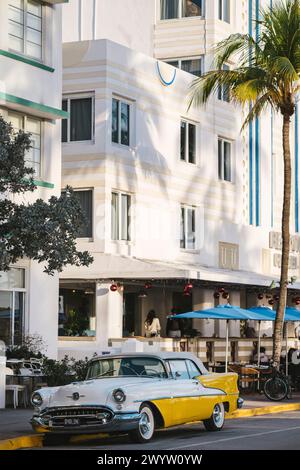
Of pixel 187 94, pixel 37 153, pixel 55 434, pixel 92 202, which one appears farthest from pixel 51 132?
pixel 55 434

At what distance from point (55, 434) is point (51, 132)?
12283 mm

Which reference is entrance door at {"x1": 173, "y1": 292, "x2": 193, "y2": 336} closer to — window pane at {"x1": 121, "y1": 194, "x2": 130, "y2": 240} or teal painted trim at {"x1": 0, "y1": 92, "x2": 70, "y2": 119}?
window pane at {"x1": 121, "y1": 194, "x2": 130, "y2": 240}

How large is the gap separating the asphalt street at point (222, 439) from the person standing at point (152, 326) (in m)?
12.3

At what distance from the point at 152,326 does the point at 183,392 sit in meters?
15.6

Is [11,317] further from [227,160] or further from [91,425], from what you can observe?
[227,160]

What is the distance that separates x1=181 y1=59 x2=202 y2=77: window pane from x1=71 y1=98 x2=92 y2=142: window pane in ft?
27.1

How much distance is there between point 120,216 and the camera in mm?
35219

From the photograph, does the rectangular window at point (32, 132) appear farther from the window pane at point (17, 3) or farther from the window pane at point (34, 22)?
the window pane at point (17, 3)

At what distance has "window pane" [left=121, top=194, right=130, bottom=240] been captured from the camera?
3538 centimetres

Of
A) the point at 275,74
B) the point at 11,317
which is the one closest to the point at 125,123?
the point at 275,74

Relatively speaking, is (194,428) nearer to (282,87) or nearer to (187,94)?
(282,87)

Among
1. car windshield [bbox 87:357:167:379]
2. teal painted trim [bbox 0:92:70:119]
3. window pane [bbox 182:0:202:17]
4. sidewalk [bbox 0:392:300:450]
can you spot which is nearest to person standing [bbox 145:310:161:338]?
sidewalk [bbox 0:392:300:450]

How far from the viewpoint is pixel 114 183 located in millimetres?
34750

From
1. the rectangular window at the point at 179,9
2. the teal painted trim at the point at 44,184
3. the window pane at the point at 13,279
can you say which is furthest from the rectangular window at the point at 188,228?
the window pane at the point at 13,279
